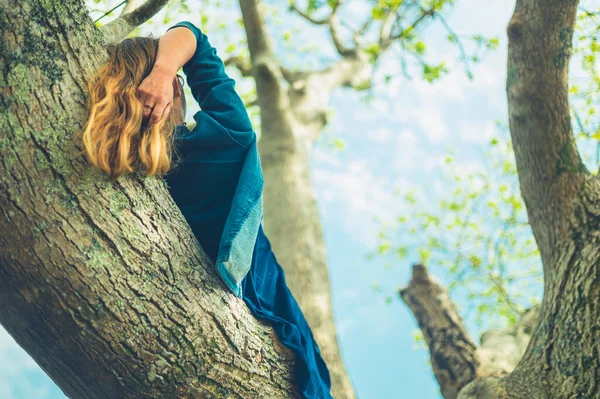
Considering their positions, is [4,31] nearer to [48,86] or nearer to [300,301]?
[48,86]

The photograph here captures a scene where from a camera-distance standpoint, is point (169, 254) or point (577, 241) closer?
point (169, 254)

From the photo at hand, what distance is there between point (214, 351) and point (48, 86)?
3.48ft

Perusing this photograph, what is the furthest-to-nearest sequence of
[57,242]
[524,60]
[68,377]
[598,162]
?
[598,162], [524,60], [68,377], [57,242]

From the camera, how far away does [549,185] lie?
116 inches

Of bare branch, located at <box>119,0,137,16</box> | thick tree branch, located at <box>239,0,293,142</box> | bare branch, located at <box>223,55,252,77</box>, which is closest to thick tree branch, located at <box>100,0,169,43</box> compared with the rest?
bare branch, located at <box>119,0,137,16</box>

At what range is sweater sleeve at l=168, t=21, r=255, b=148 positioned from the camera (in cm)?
212

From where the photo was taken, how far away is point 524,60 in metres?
3.00

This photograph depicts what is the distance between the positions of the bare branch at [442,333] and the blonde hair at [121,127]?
8.67ft

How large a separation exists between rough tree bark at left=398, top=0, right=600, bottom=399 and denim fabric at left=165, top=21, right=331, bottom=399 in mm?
1046

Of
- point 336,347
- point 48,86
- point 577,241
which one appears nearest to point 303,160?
point 336,347

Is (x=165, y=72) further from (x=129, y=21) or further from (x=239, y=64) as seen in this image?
(x=239, y=64)

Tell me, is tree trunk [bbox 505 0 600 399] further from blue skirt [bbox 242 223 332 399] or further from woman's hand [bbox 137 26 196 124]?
woman's hand [bbox 137 26 196 124]

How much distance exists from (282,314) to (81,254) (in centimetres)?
104

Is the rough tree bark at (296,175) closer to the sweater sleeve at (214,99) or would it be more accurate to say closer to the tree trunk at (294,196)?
the tree trunk at (294,196)
